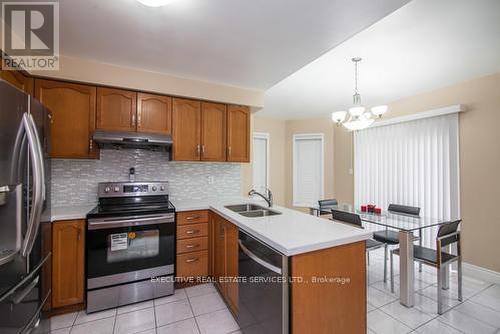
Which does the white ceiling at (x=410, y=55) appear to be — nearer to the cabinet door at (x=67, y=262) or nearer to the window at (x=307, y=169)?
the window at (x=307, y=169)

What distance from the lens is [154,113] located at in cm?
259

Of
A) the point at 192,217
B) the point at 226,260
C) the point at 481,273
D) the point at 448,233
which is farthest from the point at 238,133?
the point at 481,273

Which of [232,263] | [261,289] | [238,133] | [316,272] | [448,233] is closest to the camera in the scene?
[316,272]

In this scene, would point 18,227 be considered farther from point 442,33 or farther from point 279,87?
point 442,33

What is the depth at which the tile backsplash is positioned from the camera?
2438 millimetres

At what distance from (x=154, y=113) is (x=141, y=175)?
2.61ft

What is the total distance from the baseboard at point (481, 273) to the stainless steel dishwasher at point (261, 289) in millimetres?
2983

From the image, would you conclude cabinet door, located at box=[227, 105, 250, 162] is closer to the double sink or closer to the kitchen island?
the double sink

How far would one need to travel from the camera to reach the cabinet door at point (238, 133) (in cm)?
302

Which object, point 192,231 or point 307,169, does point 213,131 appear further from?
point 307,169

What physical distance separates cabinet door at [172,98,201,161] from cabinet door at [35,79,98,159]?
0.82 metres

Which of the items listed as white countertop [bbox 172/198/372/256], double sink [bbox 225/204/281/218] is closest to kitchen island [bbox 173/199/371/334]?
white countertop [bbox 172/198/372/256]

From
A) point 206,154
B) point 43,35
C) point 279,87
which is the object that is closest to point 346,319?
point 206,154

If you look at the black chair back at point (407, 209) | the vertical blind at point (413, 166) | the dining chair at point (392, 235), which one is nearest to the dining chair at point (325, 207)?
the dining chair at point (392, 235)
